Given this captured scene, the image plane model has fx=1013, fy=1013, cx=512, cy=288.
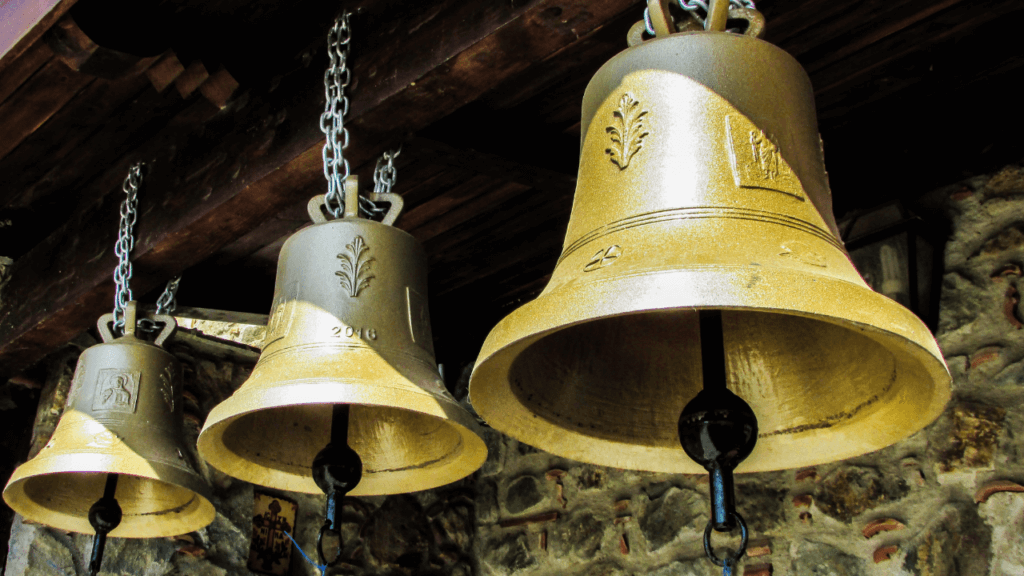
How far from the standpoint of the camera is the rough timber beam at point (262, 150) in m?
1.68

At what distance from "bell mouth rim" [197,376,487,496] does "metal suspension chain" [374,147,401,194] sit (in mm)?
460

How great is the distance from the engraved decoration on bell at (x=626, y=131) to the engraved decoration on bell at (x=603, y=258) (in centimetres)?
15

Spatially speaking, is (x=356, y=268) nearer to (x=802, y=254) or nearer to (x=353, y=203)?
(x=353, y=203)

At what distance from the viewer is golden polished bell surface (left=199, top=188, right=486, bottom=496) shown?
1580 millimetres

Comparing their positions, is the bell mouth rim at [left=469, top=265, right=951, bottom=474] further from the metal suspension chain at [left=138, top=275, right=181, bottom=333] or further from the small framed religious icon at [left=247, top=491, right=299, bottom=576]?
the small framed religious icon at [left=247, top=491, right=299, bottom=576]

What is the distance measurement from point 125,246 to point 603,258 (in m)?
1.55

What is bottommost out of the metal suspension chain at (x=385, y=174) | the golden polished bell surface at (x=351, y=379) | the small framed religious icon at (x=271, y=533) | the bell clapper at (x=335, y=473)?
the small framed religious icon at (x=271, y=533)

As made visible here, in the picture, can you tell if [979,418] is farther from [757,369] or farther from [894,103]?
[757,369]

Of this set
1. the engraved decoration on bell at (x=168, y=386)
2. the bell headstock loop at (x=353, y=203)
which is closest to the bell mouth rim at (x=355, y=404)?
the bell headstock loop at (x=353, y=203)

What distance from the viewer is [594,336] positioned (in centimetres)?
152

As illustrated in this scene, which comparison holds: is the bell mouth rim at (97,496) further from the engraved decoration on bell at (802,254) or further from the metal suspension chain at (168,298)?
the engraved decoration on bell at (802,254)

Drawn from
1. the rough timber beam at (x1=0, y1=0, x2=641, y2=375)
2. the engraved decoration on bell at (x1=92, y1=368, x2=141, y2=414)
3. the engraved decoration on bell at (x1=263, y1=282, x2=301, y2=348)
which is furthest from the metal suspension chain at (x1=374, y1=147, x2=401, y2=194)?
Answer: the engraved decoration on bell at (x1=92, y1=368, x2=141, y2=414)

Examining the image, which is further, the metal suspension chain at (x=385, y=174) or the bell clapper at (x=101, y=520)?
the bell clapper at (x=101, y=520)

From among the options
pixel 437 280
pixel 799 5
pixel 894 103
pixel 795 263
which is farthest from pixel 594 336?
pixel 437 280
